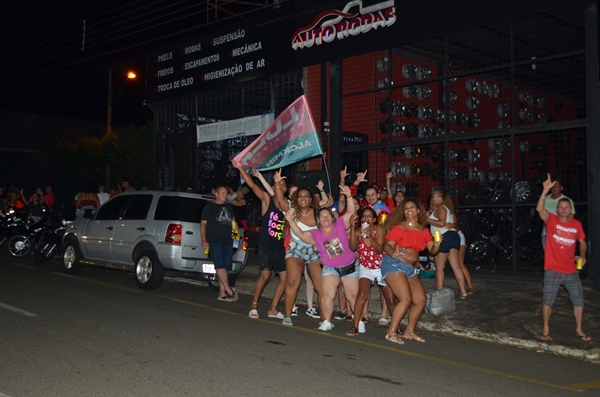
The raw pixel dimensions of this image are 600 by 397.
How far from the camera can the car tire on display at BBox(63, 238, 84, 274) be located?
13.5 m

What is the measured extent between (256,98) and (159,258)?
8037mm

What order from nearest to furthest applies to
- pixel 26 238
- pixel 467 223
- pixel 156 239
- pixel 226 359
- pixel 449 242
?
1. pixel 226 359
2. pixel 449 242
3. pixel 156 239
4. pixel 467 223
5. pixel 26 238

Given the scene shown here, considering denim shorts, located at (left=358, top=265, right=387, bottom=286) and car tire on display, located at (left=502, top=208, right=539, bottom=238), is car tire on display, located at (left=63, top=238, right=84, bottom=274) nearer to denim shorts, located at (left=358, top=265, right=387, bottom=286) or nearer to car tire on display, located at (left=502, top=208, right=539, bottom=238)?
denim shorts, located at (left=358, top=265, right=387, bottom=286)

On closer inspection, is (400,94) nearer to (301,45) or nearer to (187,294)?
(301,45)

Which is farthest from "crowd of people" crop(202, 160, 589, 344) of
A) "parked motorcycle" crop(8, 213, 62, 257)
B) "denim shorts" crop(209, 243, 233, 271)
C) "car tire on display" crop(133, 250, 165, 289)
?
"parked motorcycle" crop(8, 213, 62, 257)

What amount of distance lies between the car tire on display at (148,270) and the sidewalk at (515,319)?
188 cm

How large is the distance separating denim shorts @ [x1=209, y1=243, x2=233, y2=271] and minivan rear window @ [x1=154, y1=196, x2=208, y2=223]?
38.0 inches

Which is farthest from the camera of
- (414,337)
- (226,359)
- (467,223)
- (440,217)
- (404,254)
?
(467,223)

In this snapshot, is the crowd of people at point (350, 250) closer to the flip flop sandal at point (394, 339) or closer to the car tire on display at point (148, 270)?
the flip flop sandal at point (394, 339)

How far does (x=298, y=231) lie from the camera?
328 inches

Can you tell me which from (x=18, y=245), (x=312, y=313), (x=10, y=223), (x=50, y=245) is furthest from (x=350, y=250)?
(x=10, y=223)

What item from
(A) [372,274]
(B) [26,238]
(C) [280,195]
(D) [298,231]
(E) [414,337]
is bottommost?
(E) [414,337]

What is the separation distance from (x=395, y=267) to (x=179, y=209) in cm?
498

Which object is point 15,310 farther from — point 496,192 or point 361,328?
point 496,192
